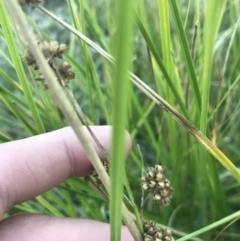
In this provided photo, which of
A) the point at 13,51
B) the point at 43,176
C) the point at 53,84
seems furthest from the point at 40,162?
the point at 53,84

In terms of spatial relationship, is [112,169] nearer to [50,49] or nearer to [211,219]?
[50,49]

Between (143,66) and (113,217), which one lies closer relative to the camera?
(113,217)

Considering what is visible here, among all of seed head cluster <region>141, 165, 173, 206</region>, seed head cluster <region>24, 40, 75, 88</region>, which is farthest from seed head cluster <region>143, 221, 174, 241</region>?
seed head cluster <region>24, 40, 75, 88</region>

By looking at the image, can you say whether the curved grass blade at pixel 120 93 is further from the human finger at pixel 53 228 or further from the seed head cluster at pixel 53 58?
the human finger at pixel 53 228

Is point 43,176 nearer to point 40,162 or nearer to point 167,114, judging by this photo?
point 40,162

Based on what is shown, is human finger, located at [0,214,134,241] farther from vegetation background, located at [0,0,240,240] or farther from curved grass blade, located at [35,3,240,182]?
curved grass blade, located at [35,3,240,182]

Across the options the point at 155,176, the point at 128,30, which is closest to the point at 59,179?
the point at 155,176

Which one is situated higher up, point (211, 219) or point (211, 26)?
point (211, 26)

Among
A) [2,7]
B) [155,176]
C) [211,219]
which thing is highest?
[2,7]
